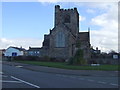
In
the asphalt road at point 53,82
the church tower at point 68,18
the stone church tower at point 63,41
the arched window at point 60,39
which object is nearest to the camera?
the asphalt road at point 53,82

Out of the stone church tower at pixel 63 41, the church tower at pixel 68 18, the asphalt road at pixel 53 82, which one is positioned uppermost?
the church tower at pixel 68 18

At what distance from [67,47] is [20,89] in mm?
60719

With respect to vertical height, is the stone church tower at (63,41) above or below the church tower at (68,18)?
below

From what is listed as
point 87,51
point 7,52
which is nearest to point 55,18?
point 87,51

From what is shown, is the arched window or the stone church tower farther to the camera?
the arched window

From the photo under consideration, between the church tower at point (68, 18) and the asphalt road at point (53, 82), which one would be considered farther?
the church tower at point (68, 18)

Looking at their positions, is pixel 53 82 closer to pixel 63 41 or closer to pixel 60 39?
pixel 63 41

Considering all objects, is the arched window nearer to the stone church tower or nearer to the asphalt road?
the stone church tower

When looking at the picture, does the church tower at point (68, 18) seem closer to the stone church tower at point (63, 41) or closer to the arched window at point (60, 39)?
the stone church tower at point (63, 41)

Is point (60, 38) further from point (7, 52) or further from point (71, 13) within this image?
point (7, 52)

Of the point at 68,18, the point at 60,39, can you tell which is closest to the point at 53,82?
the point at 60,39

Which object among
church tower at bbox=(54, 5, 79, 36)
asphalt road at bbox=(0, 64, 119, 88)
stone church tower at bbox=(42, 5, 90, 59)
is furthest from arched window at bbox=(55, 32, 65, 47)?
asphalt road at bbox=(0, 64, 119, 88)

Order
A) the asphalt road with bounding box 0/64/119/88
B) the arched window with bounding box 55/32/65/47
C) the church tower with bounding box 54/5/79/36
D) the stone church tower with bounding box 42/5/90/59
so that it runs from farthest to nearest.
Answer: the church tower with bounding box 54/5/79/36 → the arched window with bounding box 55/32/65/47 → the stone church tower with bounding box 42/5/90/59 → the asphalt road with bounding box 0/64/119/88

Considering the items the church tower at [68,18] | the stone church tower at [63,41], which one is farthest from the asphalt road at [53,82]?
the church tower at [68,18]
